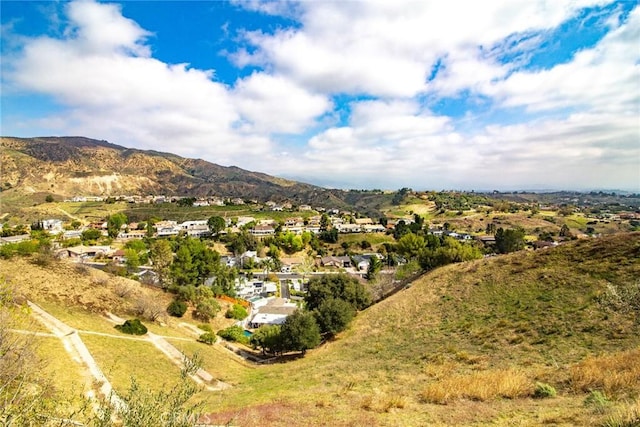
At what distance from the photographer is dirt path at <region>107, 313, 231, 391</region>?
19.0 m

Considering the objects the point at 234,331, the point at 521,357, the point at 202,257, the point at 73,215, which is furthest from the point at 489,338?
the point at 73,215

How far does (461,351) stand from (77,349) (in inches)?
851

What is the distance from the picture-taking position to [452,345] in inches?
793

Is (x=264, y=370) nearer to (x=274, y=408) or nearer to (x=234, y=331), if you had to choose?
(x=234, y=331)

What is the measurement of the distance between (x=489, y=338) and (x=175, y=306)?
2927 cm

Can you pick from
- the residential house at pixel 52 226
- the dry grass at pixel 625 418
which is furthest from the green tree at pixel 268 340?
the residential house at pixel 52 226

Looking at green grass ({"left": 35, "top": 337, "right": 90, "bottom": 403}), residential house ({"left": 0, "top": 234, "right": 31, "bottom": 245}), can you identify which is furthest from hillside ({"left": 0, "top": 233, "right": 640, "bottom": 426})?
residential house ({"left": 0, "top": 234, "right": 31, "bottom": 245})

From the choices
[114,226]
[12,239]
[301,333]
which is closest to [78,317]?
[301,333]

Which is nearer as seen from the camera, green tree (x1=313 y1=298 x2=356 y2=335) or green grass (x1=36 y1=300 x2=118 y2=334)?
green grass (x1=36 y1=300 x2=118 y2=334)

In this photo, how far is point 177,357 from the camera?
21750 millimetres

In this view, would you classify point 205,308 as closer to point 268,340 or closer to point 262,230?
point 268,340

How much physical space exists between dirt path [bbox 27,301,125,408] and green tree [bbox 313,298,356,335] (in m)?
18.4

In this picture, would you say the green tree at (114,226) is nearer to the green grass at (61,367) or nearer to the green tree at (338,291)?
the green tree at (338,291)

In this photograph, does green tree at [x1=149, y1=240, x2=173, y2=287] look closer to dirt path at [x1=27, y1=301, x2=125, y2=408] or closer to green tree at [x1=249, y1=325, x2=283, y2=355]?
green tree at [x1=249, y1=325, x2=283, y2=355]
